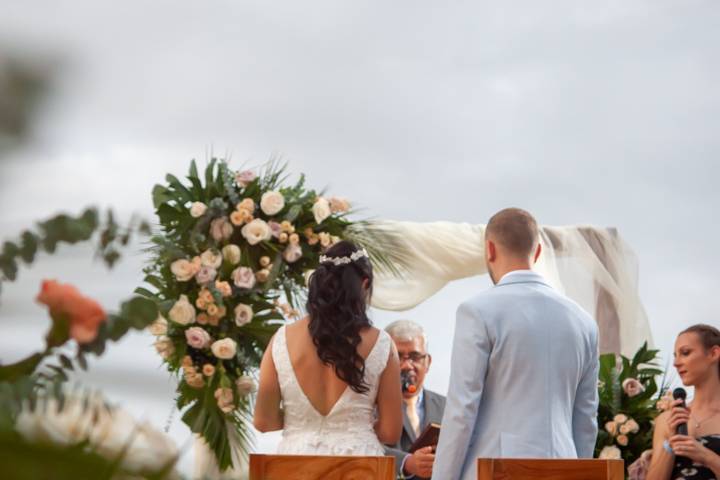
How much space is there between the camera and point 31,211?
23 centimetres

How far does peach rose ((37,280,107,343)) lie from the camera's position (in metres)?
0.28

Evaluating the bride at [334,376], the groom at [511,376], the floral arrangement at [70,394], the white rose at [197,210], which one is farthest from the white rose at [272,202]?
the floral arrangement at [70,394]

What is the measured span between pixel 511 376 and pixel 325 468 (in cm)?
97

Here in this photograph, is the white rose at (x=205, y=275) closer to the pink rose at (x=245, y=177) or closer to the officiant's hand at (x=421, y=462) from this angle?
the pink rose at (x=245, y=177)

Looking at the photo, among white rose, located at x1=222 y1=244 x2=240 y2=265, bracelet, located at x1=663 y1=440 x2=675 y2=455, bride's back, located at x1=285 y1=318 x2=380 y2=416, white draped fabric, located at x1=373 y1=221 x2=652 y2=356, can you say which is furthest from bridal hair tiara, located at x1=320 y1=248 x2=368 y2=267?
white draped fabric, located at x1=373 y1=221 x2=652 y2=356

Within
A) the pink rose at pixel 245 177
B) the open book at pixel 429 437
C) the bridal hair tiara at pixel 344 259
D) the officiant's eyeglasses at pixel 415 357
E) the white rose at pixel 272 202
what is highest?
the pink rose at pixel 245 177

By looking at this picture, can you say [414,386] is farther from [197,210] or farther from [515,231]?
[515,231]

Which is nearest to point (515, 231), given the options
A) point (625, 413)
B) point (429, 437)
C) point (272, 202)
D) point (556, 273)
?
point (429, 437)

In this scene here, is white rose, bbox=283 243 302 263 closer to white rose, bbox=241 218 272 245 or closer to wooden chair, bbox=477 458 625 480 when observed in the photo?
white rose, bbox=241 218 272 245

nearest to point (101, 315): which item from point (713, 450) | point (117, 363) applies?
point (117, 363)

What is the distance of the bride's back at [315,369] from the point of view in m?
3.67

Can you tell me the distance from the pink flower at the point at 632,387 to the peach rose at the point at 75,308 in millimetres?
5379

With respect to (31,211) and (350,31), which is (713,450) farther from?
(350,31)

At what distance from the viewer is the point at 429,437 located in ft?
13.5
